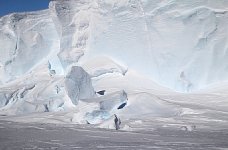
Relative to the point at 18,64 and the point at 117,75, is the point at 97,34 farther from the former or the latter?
the point at 18,64

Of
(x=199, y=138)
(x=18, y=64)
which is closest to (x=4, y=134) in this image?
(x=199, y=138)

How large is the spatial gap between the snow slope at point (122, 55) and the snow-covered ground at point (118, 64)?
0.08 m

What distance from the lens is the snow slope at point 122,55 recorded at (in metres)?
28.2

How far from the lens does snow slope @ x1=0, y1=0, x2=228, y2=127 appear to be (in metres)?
28.2

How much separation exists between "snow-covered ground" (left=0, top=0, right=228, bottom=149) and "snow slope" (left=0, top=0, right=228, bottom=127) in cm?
8

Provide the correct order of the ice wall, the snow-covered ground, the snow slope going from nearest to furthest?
the snow-covered ground → the snow slope → the ice wall

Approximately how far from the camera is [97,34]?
3738cm

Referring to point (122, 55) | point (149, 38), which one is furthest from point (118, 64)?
point (149, 38)

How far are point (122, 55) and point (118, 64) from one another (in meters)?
1.00

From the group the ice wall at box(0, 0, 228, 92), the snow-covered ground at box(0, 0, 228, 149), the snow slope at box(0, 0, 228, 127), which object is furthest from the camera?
the ice wall at box(0, 0, 228, 92)

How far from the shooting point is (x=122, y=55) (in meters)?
36.0

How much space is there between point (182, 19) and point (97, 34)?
8.18 meters

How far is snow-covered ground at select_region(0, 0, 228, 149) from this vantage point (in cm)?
2216

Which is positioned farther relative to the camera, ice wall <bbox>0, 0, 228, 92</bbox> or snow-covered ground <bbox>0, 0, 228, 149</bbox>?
ice wall <bbox>0, 0, 228, 92</bbox>
